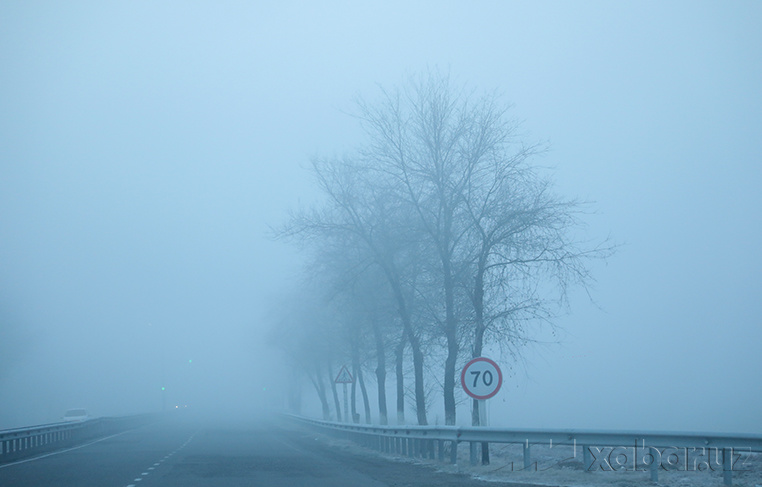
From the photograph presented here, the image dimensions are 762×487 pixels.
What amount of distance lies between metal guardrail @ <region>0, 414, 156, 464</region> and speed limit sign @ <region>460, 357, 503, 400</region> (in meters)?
15.0

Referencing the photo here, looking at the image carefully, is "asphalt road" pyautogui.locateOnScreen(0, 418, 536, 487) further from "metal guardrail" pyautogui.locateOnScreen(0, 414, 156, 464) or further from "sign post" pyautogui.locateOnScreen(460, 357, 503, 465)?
"metal guardrail" pyautogui.locateOnScreen(0, 414, 156, 464)

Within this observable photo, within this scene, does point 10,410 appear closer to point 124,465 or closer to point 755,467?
point 124,465

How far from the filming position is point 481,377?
18.2 meters

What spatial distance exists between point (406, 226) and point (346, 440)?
49.2 ft

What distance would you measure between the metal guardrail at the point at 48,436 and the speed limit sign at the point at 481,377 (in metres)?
15.0

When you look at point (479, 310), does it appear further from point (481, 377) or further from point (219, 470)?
point (219, 470)

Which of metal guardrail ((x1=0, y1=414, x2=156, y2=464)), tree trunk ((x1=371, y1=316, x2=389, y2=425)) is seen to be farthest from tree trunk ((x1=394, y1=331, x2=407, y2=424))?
metal guardrail ((x1=0, y1=414, x2=156, y2=464))

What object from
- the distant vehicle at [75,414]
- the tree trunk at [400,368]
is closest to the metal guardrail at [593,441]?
the tree trunk at [400,368]

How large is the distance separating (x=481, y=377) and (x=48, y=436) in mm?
24560

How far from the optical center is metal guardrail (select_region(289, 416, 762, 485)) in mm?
12750

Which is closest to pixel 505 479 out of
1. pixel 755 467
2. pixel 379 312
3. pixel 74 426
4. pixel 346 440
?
pixel 755 467

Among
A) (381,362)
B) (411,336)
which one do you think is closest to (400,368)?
(381,362)

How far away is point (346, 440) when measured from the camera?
37062mm

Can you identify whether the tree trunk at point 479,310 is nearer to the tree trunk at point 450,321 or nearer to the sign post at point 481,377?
the tree trunk at point 450,321
